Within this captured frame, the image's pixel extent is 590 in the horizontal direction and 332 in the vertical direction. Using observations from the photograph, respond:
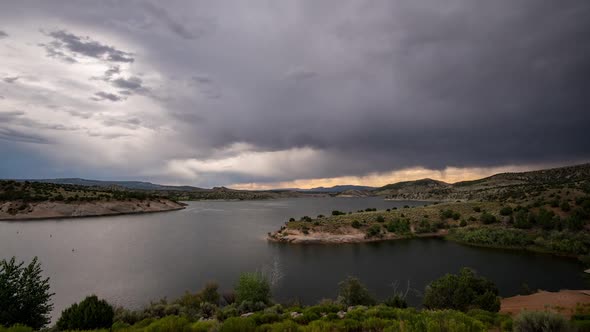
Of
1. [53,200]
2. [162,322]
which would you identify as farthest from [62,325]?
[53,200]

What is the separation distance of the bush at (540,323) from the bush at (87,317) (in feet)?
52.2

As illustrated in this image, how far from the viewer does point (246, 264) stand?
35.0m

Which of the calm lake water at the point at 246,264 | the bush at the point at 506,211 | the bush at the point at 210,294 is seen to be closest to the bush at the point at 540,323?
the calm lake water at the point at 246,264

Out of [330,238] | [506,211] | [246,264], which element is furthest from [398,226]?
[246,264]

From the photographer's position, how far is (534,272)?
30078mm

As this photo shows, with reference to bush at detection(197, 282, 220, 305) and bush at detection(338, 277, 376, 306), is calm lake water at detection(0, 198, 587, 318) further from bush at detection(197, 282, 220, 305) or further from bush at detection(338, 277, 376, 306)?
bush at detection(338, 277, 376, 306)

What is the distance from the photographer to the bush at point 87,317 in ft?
39.7

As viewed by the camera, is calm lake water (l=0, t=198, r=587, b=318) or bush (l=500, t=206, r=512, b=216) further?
bush (l=500, t=206, r=512, b=216)

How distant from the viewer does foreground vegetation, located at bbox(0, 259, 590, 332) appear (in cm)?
925

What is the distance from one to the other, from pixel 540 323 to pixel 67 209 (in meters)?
110

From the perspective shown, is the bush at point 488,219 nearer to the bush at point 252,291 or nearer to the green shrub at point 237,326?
the bush at point 252,291

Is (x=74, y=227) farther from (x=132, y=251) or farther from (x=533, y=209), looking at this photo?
(x=533, y=209)

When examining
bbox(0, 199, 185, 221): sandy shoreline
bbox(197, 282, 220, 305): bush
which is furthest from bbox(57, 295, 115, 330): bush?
bbox(0, 199, 185, 221): sandy shoreline

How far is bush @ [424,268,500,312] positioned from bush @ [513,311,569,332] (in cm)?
1045
